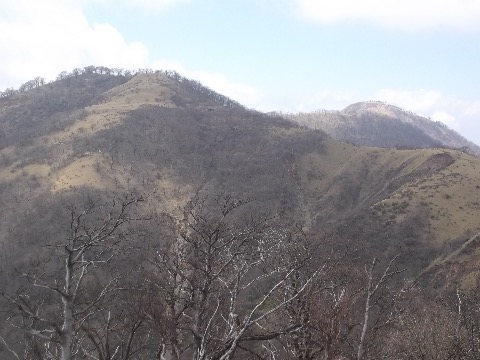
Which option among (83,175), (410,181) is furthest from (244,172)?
(410,181)

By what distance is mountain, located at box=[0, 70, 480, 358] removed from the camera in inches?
2783

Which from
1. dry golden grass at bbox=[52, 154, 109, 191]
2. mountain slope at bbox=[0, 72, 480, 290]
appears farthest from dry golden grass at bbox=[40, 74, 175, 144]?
dry golden grass at bbox=[52, 154, 109, 191]

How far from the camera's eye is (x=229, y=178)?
117 metres

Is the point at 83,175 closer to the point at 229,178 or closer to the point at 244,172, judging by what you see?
the point at 229,178

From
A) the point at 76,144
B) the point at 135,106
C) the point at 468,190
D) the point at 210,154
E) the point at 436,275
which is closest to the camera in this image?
the point at 436,275

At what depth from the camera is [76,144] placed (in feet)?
384

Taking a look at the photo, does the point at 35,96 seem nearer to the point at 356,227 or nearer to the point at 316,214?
the point at 316,214

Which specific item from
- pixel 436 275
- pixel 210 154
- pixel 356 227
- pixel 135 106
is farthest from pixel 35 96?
pixel 436 275

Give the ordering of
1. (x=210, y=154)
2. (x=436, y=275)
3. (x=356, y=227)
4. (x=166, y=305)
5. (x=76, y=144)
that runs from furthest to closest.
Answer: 1. (x=210, y=154)
2. (x=76, y=144)
3. (x=356, y=227)
4. (x=436, y=275)
5. (x=166, y=305)

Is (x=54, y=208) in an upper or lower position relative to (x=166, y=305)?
lower

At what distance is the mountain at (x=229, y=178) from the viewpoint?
70688 millimetres

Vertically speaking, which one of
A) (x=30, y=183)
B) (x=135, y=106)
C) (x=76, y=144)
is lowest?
(x=30, y=183)

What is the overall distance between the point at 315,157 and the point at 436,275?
80.1 metres

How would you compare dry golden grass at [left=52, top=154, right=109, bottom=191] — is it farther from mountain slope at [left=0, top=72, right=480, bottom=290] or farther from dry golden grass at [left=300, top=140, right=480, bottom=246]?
dry golden grass at [left=300, top=140, right=480, bottom=246]
